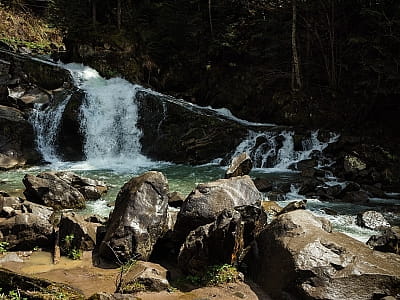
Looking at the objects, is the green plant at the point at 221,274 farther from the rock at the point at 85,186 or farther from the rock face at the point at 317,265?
the rock at the point at 85,186

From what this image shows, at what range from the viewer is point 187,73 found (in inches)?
896

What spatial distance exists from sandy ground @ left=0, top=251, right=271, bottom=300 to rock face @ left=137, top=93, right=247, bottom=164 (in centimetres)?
1051

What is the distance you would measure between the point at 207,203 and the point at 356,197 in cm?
619

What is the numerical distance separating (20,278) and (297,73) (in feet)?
53.0

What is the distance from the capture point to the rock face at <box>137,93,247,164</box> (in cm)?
1758

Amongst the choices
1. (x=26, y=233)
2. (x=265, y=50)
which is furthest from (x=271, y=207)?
(x=265, y=50)

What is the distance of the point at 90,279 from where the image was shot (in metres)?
6.54

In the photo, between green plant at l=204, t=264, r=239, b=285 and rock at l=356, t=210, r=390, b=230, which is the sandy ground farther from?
rock at l=356, t=210, r=390, b=230

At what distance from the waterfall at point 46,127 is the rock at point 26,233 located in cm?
986

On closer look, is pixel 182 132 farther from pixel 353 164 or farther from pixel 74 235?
pixel 74 235

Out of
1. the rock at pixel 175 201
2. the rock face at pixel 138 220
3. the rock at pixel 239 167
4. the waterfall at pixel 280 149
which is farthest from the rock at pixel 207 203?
the waterfall at pixel 280 149

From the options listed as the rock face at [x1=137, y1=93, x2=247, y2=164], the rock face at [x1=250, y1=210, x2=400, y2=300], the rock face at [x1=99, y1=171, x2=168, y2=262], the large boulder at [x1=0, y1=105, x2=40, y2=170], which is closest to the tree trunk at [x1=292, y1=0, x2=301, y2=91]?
the rock face at [x1=137, y1=93, x2=247, y2=164]

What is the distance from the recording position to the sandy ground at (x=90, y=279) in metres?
6.01

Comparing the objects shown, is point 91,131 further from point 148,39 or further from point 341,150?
point 341,150
